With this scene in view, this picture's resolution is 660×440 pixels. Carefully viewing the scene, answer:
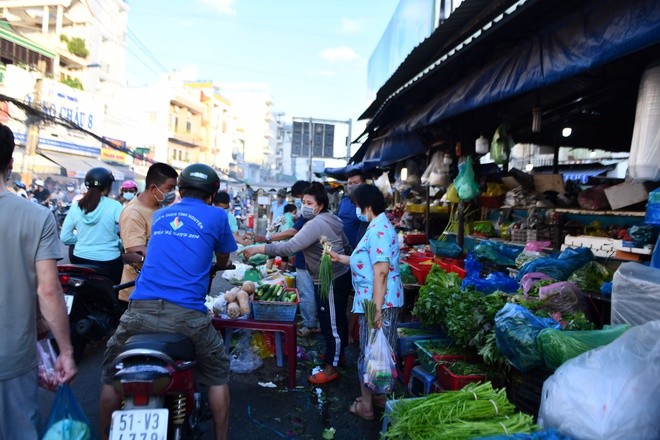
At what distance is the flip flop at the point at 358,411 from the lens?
4074 millimetres

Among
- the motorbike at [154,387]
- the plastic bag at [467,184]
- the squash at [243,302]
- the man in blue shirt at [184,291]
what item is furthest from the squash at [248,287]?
the plastic bag at [467,184]

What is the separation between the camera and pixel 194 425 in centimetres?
291

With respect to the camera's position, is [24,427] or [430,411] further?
[430,411]

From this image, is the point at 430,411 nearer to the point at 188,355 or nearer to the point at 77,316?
the point at 188,355

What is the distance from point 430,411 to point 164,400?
1.55 meters

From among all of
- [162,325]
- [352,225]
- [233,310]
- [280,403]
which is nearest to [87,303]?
[233,310]

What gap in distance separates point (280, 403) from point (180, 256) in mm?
2121

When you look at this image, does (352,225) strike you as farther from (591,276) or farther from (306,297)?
(591,276)

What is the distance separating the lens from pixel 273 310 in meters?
4.49

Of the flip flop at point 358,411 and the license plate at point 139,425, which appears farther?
the flip flop at point 358,411

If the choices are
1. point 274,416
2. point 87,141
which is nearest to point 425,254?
point 274,416

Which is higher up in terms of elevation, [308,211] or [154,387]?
[308,211]

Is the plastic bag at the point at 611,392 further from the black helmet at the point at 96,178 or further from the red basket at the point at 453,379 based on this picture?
the black helmet at the point at 96,178

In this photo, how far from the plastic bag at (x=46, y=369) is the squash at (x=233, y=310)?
78.4 inches
